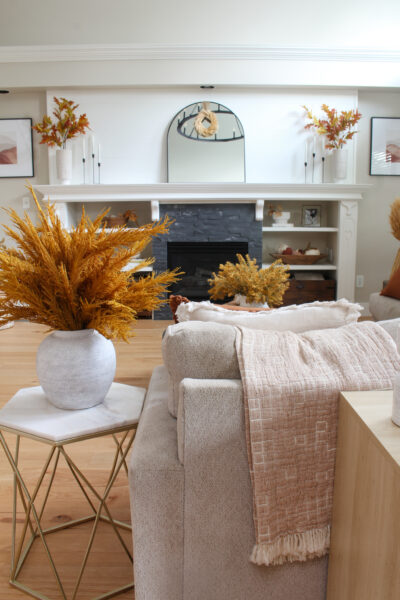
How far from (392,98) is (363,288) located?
1.99 meters

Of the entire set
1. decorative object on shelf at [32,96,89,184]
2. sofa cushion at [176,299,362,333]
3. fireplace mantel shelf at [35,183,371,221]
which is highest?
decorative object on shelf at [32,96,89,184]

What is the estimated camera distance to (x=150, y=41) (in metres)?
4.82

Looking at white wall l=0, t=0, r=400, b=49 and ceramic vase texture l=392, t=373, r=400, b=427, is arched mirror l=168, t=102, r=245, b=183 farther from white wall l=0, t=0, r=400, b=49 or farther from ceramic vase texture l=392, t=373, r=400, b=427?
ceramic vase texture l=392, t=373, r=400, b=427

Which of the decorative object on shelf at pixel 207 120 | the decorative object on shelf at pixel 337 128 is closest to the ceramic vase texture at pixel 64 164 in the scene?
the decorative object on shelf at pixel 207 120

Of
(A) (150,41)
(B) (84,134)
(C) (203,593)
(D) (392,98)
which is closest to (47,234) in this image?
(C) (203,593)

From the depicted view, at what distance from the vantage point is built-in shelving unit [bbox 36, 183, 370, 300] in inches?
184

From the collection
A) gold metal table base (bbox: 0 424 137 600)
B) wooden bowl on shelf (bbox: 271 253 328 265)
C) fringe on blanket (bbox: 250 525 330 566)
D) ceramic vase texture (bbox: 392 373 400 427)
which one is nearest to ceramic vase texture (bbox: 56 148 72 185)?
wooden bowl on shelf (bbox: 271 253 328 265)

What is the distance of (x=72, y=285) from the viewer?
45.8 inches

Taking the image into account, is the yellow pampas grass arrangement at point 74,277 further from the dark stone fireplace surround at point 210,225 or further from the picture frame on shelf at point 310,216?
the picture frame on shelf at point 310,216

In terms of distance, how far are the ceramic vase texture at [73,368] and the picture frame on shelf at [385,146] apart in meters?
4.58

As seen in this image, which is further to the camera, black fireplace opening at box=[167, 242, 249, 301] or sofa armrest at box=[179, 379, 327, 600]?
black fireplace opening at box=[167, 242, 249, 301]

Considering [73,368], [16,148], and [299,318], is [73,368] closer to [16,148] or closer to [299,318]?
[299,318]

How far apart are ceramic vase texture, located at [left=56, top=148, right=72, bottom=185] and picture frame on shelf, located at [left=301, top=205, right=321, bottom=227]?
2.47 m

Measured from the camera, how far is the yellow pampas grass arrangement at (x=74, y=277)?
3.75 feet
